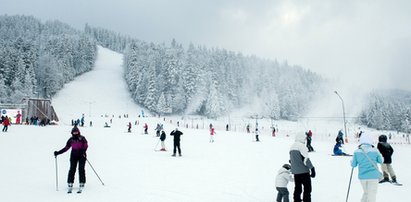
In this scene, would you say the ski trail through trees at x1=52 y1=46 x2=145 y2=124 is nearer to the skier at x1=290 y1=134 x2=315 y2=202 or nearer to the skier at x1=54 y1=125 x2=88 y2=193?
the skier at x1=54 y1=125 x2=88 y2=193

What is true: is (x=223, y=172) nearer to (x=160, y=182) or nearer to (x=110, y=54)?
(x=160, y=182)

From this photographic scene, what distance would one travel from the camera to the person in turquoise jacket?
7012 millimetres

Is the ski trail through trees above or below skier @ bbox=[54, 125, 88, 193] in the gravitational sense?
above

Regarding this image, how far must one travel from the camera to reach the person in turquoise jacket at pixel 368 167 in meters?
7.01

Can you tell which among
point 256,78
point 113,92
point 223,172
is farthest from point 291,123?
point 223,172

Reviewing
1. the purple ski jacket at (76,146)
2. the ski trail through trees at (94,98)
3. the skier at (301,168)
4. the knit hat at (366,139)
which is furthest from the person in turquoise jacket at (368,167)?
the ski trail through trees at (94,98)

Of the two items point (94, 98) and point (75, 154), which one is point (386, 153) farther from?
point (94, 98)

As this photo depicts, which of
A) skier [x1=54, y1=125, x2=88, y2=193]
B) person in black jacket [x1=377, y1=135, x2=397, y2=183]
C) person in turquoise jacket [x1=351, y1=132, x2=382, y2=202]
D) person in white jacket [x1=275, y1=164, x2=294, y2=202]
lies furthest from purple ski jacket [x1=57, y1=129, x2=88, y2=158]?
person in black jacket [x1=377, y1=135, x2=397, y2=183]

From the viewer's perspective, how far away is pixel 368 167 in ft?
23.3

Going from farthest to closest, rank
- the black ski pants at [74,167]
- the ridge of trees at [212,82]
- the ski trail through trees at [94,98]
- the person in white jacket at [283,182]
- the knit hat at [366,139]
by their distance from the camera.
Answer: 1. the ridge of trees at [212,82]
2. the ski trail through trees at [94,98]
3. the black ski pants at [74,167]
4. the person in white jacket at [283,182]
5. the knit hat at [366,139]

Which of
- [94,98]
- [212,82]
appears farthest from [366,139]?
[94,98]

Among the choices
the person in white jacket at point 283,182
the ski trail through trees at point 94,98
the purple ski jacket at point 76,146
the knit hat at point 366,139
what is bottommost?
the person in white jacket at point 283,182

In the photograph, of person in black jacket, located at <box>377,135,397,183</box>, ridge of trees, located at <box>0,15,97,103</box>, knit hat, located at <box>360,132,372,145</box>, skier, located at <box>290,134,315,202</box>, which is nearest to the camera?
skier, located at <box>290,134,315,202</box>

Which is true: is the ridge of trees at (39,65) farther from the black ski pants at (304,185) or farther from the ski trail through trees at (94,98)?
the black ski pants at (304,185)
